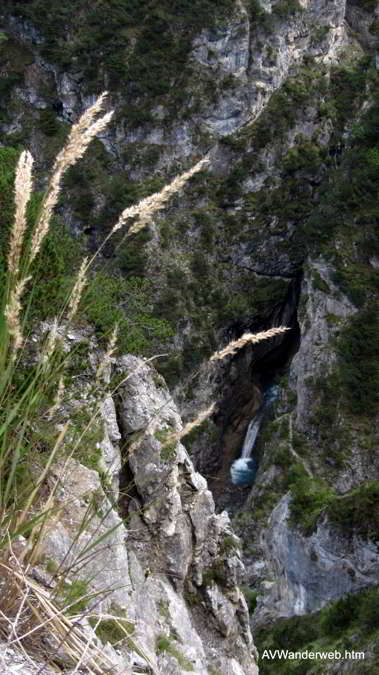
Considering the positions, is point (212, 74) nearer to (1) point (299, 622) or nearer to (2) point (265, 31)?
(2) point (265, 31)

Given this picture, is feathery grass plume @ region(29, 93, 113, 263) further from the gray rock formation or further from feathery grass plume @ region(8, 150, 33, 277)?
the gray rock formation

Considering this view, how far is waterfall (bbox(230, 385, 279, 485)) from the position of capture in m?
35.6

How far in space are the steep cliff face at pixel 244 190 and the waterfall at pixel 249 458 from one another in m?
0.59

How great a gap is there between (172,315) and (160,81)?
57.8 feet

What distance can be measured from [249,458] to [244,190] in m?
18.6

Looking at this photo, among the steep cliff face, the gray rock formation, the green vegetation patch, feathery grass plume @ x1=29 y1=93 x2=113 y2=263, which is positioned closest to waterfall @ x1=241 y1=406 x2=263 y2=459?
the steep cliff face

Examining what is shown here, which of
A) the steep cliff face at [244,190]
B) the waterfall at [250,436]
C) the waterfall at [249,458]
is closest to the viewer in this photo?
the steep cliff face at [244,190]

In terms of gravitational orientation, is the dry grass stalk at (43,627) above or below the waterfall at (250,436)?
above

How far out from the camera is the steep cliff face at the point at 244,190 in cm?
3219

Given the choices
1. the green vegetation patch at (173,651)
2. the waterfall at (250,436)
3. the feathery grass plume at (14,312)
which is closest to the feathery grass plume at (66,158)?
the feathery grass plume at (14,312)

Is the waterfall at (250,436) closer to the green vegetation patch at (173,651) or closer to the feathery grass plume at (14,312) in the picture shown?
the green vegetation patch at (173,651)

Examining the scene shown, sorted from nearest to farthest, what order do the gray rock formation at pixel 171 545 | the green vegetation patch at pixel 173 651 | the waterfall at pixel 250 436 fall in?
the green vegetation patch at pixel 173 651, the gray rock formation at pixel 171 545, the waterfall at pixel 250 436

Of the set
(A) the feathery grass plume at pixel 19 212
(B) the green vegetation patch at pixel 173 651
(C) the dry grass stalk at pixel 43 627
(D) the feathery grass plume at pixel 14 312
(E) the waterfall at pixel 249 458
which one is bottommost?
(E) the waterfall at pixel 249 458

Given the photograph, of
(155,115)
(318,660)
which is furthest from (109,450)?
(155,115)
